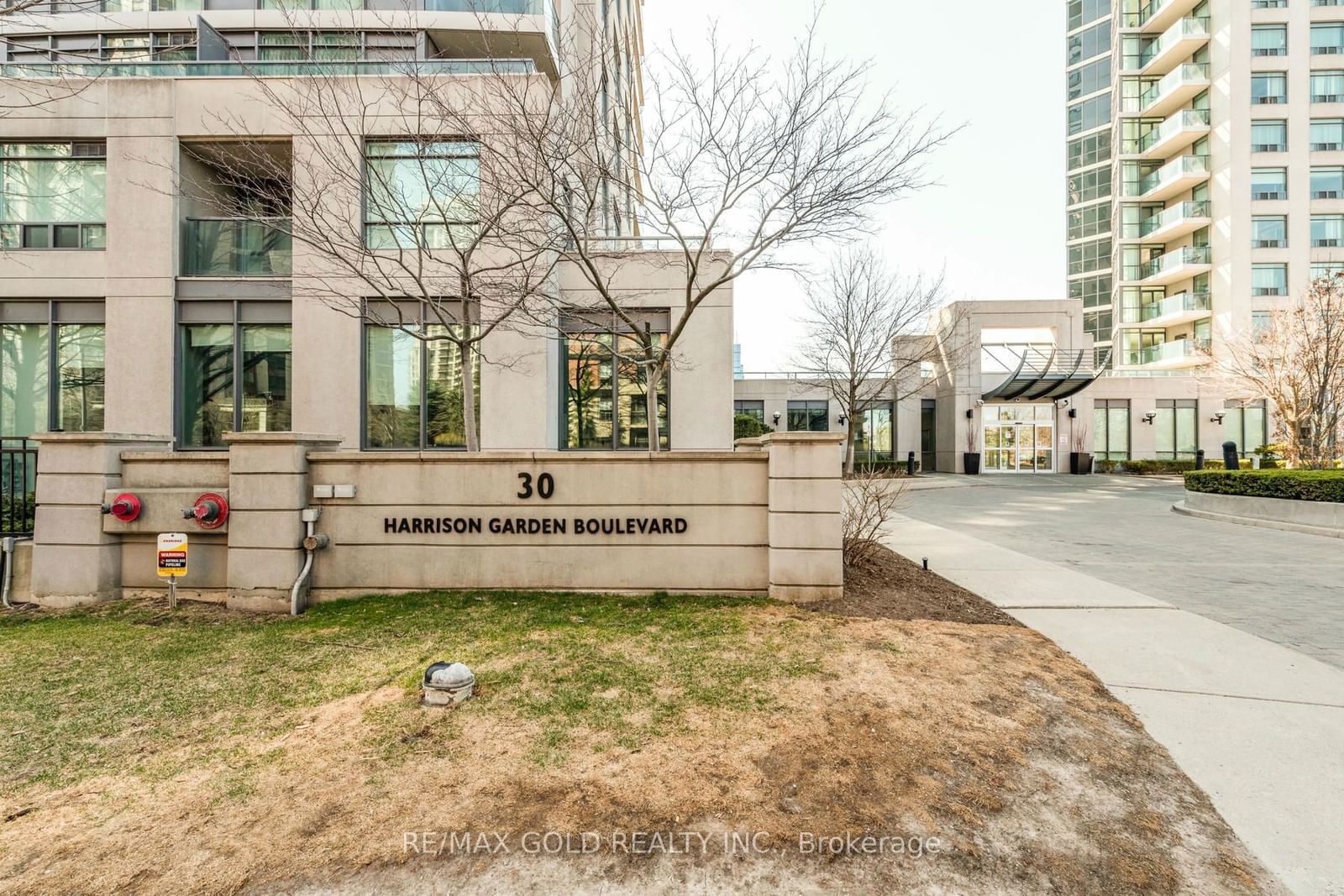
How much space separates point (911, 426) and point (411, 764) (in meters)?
37.3

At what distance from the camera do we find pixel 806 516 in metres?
6.09

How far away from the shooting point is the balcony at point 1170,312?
38.3 meters

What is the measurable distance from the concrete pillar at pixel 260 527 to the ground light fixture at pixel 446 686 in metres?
3.29

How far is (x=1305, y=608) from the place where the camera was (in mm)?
6465

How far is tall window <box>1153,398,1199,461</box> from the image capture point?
111 feet

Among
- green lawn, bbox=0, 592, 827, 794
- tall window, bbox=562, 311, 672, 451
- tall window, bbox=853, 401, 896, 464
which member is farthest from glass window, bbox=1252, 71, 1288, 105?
green lawn, bbox=0, 592, 827, 794

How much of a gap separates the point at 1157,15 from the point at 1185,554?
51059 millimetres

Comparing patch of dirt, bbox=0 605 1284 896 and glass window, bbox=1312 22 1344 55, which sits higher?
glass window, bbox=1312 22 1344 55

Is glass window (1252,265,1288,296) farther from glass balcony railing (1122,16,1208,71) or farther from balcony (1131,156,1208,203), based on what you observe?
glass balcony railing (1122,16,1208,71)

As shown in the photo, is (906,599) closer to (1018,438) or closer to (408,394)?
(408,394)

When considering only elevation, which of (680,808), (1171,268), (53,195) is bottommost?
(680,808)

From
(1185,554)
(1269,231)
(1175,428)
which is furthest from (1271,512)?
(1269,231)

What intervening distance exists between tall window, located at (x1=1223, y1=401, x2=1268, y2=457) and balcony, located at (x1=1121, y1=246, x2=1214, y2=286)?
10.7 metres

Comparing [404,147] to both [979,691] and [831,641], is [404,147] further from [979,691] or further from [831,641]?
[979,691]
